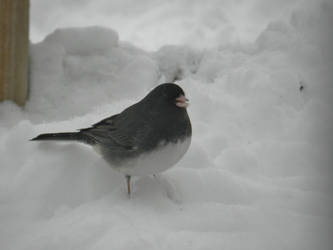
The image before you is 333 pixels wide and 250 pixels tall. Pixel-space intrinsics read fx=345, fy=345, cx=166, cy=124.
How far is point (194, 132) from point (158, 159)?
2.89ft

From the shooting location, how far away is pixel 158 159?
1.72 meters

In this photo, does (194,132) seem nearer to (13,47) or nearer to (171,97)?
(171,97)

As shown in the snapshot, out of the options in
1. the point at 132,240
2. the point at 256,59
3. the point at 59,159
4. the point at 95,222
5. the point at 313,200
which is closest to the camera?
the point at 132,240

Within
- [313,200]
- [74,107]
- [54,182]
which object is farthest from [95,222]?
Result: [74,107]

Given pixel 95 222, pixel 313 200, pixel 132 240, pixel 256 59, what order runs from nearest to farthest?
1. pixel 132 240
2. pixel 95 222
3. pixel 313 200
4. pixel 256 59

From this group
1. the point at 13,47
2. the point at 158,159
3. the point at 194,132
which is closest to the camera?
the point at 158,159

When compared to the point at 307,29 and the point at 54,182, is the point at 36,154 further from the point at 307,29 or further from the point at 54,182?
the point at 307,29

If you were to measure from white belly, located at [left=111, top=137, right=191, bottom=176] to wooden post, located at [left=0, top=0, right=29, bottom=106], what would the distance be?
5.52 ft

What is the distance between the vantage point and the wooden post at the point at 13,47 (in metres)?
2.85

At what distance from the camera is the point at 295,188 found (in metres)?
1.97

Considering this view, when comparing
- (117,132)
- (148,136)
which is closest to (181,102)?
(148,136)

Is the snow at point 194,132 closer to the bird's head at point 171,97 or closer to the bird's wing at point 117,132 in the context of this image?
the bird's wing at point 117,132

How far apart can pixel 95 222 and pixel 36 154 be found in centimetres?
65

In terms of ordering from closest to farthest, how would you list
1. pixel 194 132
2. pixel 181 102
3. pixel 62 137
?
1. pixel 181 102
2. pixel 62 137
3. pixel 194 132
